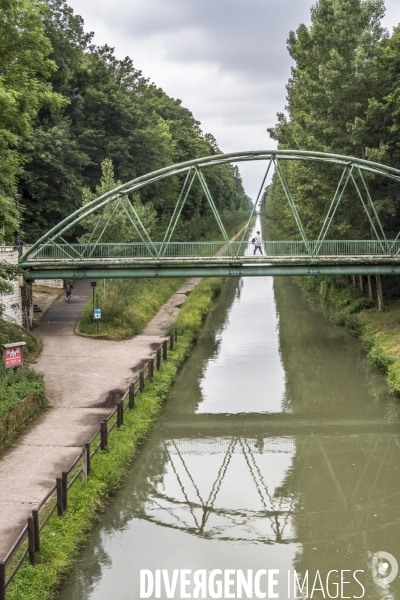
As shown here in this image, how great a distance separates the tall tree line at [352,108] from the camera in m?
31.3

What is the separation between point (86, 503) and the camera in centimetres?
1302

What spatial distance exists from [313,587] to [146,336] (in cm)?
2033

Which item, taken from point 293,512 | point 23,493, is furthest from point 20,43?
point 293,512

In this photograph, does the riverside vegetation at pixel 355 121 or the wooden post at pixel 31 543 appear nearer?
the wooden post at pixel 31 543

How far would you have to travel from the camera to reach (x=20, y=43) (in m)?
23.2

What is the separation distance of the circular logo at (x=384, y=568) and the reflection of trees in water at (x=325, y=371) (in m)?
8.93

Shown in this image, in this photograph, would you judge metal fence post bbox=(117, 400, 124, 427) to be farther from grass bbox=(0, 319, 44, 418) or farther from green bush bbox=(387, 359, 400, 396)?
green bush bbox=(387, 359, 400, 396)

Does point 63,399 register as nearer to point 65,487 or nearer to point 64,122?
point 65,487

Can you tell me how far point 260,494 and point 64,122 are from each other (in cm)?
3606

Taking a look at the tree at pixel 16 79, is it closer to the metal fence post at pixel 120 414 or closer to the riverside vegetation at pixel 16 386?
the riverside vegetation at pixel 16 386

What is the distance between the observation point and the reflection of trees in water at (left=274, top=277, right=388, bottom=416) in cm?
2161

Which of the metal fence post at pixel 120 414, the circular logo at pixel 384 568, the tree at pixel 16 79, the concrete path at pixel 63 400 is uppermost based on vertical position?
the tree at pixel 16 79

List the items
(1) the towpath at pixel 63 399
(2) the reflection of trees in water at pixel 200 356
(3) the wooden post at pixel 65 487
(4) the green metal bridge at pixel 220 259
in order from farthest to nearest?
(4) the green metal bridge at pixel 220 259, (2) the reflection of trees in water at pixel 200 356, (1) the towpath at pixel 63 399, (3) the wooden post at pixel 65 487

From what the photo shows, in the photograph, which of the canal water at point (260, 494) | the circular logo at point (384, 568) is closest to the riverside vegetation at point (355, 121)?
the canal water at point (260, 494)
